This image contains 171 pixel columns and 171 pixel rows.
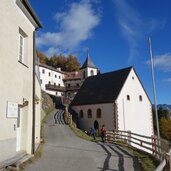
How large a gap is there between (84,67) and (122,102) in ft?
129

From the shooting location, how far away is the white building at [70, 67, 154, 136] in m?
37.0

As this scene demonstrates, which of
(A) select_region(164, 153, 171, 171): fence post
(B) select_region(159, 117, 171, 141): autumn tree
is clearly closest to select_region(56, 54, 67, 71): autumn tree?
(B) select_region(159, 117, 171, 141): autumn tree

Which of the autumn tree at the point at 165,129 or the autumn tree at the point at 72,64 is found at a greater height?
the autumn tree at the point at 72,64

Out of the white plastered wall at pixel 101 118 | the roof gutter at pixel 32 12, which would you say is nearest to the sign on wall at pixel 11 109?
the roof gutter at pixel 32 12

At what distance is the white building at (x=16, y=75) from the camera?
9.16m

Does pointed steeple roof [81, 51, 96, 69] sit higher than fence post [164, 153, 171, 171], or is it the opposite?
pointed steeple roof [81, 51, 96, 69]

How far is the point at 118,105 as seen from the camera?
1453 inches

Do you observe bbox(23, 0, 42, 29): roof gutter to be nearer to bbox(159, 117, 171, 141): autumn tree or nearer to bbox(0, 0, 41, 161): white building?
bbox(0, 0, 41, 161): white building

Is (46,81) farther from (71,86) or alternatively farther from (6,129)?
(6,129)

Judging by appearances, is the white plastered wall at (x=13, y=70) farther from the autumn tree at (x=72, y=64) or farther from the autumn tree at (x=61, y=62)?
the autumn tree at (x=61, y=62)

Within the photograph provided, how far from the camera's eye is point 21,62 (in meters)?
11.1

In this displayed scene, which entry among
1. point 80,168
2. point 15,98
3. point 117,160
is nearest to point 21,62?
point 15,98

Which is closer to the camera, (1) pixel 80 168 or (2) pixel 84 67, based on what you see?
(1) pixel 80 168

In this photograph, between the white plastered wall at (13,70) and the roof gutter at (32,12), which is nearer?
the white plastered wall at (13,70)
